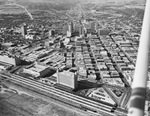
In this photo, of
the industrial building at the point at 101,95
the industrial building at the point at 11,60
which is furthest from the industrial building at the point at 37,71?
the industrial building at the point at 101,95

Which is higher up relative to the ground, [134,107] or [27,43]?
[134,107]

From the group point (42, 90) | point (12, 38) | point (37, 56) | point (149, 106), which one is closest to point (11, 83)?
point (42, 90)

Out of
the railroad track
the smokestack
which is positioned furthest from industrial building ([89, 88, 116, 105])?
the smokestack

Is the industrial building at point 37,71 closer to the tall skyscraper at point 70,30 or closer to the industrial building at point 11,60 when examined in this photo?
the industrial building at point 11,60

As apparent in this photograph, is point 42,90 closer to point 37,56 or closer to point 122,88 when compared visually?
point 122,88

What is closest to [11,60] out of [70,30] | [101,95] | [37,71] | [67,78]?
[37,71]

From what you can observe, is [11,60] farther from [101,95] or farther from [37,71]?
[101,95]
